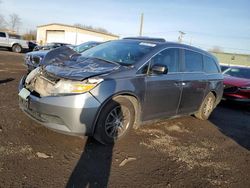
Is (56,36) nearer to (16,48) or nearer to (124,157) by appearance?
(16,48)

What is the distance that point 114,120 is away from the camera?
4.47 meters

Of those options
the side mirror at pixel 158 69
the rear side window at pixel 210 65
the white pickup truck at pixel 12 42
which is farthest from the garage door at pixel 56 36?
the side mirror at pixel 158 69

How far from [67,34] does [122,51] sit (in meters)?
43.2

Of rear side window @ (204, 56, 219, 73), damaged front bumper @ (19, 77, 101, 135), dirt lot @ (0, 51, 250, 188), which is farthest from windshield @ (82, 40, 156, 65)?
rear side window @ (204, 56, 219, 73)

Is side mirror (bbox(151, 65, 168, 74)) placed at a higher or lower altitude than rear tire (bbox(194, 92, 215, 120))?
higher

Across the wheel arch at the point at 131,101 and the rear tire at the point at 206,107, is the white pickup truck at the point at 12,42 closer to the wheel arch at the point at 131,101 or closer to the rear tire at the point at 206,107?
the rear tire at the point at 206,107

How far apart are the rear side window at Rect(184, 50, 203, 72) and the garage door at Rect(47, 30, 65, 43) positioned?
43354 mm

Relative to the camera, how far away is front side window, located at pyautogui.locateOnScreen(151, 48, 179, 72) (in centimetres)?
507

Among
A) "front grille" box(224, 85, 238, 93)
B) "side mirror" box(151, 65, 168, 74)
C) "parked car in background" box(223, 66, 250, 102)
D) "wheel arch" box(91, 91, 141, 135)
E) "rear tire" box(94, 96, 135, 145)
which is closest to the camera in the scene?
"wheel arch" box(91, 91, 141, 135)

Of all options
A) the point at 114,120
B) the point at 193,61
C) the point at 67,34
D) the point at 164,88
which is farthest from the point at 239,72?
the point at 67,34

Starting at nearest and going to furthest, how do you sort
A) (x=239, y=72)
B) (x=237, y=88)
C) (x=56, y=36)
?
(x=237, y=88)
(x=239, y=72)
(x=56, y=36)

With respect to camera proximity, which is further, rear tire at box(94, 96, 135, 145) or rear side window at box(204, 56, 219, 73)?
rear side window at box(204, 56, 219, 73)

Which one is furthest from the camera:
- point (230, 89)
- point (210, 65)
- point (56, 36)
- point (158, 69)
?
point (56, 36)

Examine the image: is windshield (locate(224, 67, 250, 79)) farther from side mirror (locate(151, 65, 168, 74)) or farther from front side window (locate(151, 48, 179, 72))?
side mirror (locate(151, 65, 168, 74))
